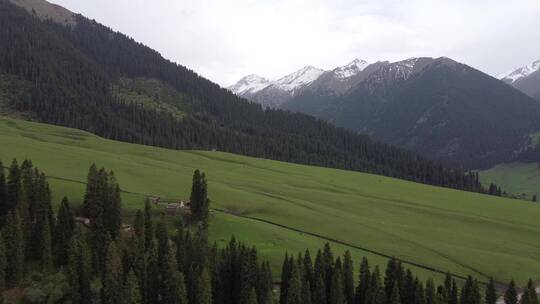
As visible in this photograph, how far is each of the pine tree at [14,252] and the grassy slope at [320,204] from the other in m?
25.9

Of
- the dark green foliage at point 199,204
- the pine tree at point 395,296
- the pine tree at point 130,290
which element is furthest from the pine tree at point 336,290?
the dark green foliage at point 199,204

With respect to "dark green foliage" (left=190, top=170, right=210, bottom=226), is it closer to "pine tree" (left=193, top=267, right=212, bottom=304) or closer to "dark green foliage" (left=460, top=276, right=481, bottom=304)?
"pine tree" (left=193, top=267, right=212, bottom=304)

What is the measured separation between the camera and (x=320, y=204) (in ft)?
447

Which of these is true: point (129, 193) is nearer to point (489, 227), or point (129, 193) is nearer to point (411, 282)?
point (411, 282)

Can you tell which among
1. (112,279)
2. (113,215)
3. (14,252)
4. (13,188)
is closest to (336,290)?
(112,279)

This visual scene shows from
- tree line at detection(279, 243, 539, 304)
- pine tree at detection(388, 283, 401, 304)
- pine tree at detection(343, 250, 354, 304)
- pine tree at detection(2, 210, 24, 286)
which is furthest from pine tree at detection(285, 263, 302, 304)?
pine tree at detection(2, 210, 24, 286)

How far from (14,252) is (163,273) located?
21074 mm

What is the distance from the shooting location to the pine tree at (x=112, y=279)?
71.2 m

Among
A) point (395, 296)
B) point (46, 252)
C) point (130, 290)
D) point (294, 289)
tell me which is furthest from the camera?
point (46, 252)

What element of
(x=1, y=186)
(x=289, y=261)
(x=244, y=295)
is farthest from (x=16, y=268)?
(x=289, y=261)

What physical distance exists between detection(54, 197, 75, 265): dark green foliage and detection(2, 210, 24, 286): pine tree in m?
6.18

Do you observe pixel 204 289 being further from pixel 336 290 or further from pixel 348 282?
pixel 348 282

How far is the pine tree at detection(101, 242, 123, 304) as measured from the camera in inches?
2805

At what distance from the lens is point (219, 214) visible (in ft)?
351
